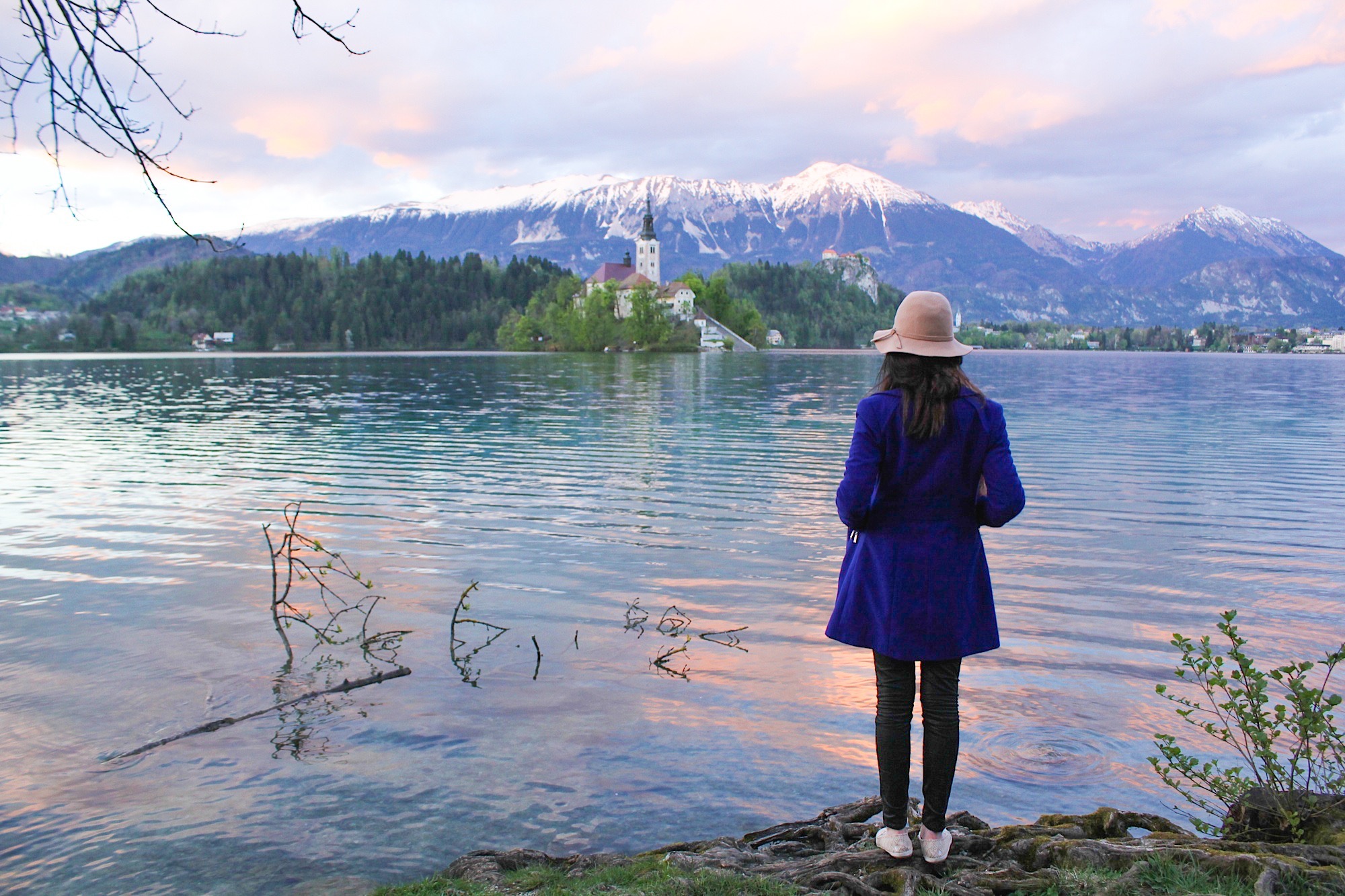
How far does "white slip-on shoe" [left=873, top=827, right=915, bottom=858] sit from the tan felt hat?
7.38 feet

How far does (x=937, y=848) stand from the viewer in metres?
4.21

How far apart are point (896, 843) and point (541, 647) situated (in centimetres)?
518

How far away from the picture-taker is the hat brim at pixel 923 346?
3.94 meters

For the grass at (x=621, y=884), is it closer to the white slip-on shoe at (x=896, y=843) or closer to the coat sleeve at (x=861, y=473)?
the white slip-on shoe at (x=896, y=843)

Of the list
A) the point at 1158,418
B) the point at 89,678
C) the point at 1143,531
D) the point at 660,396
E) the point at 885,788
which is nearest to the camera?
the point at 885,788

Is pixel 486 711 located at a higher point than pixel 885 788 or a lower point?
lower

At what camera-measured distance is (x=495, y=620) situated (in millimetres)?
9734

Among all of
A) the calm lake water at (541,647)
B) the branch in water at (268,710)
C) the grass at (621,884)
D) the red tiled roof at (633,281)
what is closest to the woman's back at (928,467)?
the grass at (621,884)

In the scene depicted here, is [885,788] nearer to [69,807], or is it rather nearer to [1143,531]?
[69,807]

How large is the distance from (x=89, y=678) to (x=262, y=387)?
168 ft

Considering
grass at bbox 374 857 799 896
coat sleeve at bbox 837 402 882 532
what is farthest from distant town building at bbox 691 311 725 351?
coat sleeve at bbox 837 402 882 532

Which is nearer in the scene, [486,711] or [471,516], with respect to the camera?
[486,711]

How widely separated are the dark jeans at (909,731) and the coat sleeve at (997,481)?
722 millimetres

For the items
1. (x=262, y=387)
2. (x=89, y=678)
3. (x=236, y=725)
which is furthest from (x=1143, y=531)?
(x=262, y=387)
